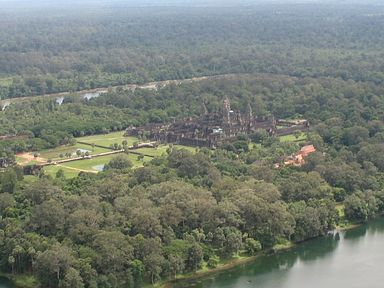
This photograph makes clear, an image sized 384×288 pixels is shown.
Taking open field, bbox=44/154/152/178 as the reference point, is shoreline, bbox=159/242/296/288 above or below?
above

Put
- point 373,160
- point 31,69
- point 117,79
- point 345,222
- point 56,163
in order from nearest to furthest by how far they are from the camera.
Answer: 1. point 345,222
2. point 373,160
3. point 56,163
4. point 117,79
5. point 31,69

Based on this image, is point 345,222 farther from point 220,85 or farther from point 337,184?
point 220,85

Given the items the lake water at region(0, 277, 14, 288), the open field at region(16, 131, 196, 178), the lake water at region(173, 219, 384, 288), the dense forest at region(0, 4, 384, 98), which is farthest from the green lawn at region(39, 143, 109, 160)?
the dense forest at region(0, 4, 384, 98)

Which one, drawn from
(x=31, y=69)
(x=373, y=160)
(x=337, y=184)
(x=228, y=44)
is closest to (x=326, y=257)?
(x=337, y=184)

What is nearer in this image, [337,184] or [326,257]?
[326,257]

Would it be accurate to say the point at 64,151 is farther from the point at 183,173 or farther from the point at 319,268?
the point at 319,268

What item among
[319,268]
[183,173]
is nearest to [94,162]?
[183,173]

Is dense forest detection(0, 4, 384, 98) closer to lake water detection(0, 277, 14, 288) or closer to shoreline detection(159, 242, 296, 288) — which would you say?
shoreline detection(159, 242, 296, 288)
